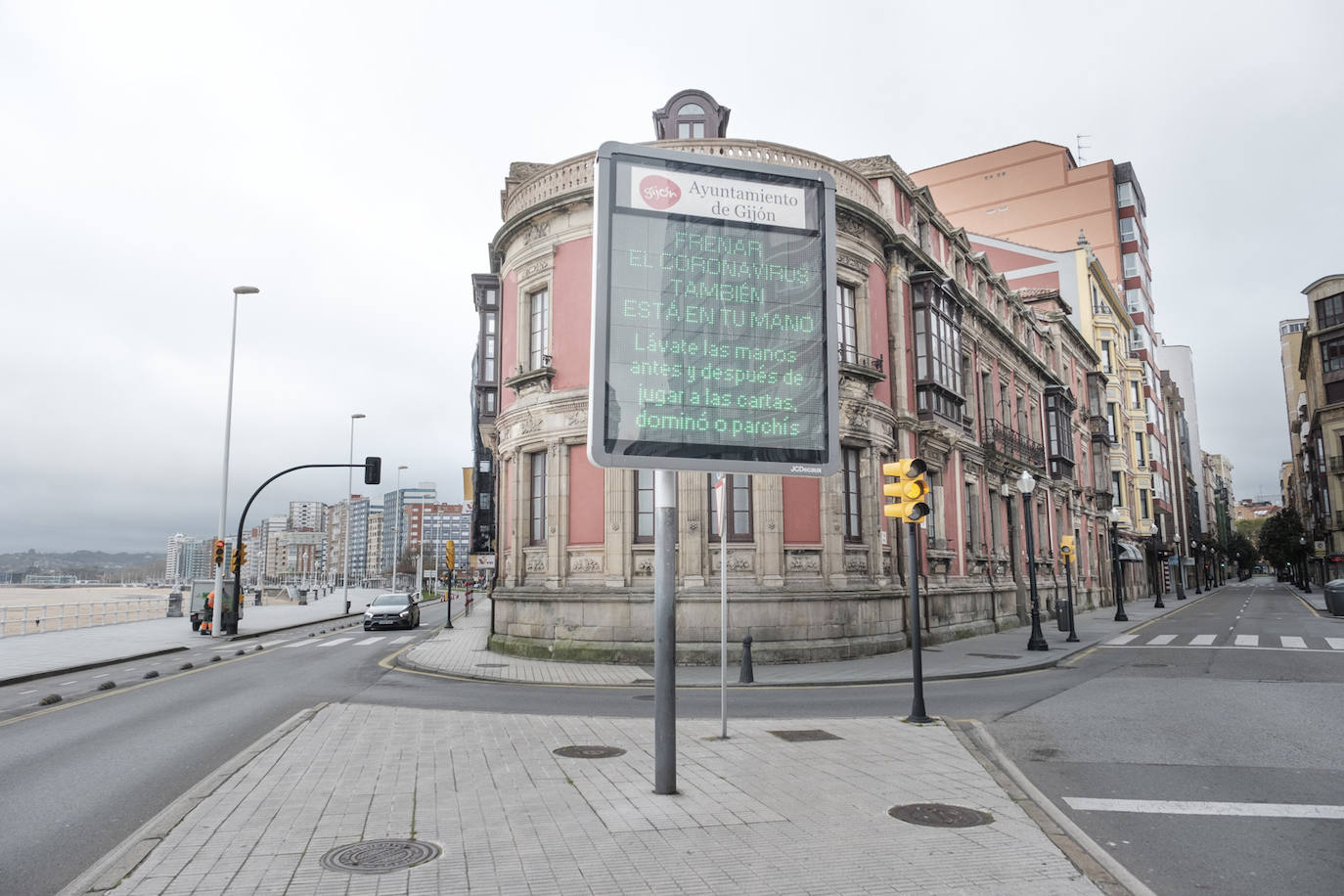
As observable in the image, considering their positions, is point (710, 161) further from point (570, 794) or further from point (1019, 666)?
point (1019, 666)

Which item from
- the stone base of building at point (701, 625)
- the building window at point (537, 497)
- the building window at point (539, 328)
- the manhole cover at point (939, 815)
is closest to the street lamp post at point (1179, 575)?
the stone base of building at point (701, 625)

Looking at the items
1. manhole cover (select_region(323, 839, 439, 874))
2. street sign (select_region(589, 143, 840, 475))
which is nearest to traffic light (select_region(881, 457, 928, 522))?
street sign (select_region(589, 143, 840, 475))

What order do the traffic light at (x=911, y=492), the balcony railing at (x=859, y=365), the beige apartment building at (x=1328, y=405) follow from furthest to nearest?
1. the beige apartment building at (x=1328, y=405)
2. the balcony railing at (x=859, y=365)
3. the traffic light at (x=911, y=492)

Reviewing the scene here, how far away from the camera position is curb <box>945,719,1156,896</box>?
5.01 meters

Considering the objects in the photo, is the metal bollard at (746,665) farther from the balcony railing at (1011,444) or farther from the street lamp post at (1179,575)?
the street lamp post at (1179,575)

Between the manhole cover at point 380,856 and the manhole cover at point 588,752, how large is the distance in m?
2.99

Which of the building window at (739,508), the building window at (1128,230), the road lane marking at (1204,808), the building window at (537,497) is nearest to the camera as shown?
the road lane marking at (1204,808)

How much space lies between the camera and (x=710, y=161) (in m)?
7.96

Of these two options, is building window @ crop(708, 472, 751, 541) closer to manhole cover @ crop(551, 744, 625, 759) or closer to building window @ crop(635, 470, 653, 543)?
building window @ crop(635, 470, 653, 543)

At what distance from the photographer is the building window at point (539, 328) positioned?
70.6ft

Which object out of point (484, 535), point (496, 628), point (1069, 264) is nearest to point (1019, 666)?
point (496, 628)

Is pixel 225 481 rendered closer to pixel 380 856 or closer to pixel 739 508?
pixel 739 508

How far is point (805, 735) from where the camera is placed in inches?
388

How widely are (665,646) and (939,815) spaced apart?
7.97ft
